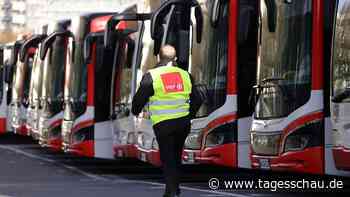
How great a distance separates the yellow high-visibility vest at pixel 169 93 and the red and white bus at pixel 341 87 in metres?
1.43

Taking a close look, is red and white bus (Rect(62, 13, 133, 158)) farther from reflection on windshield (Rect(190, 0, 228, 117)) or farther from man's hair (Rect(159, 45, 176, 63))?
man's hair (Rect(159, 45, 176, 63))

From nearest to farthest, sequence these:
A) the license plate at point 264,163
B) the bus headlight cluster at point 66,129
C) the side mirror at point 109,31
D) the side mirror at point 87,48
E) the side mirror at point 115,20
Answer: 1. the license plate at point 264,163
2. the side mirror at point 115,20
3. the side mirror at point 109,31
4. the side mirror at point 87,48
5. the bus headlight cluster at point 66,129

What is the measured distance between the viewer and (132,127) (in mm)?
18078

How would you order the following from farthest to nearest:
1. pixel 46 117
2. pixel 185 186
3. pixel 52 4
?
pixel 52 4
pixel 46 117
pixel 185 186

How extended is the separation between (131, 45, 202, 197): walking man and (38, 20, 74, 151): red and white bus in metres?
10.4

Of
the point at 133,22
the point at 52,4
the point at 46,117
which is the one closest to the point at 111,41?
the point at 133,22

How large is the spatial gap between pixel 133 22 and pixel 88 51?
4.12ft

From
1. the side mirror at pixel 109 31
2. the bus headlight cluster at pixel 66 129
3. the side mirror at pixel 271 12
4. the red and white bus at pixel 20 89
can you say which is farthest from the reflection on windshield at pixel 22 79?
the side mirror at pixel 271 12

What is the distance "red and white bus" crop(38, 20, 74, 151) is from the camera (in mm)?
22938

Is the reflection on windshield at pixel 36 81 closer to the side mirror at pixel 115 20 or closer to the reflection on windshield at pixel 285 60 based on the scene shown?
the side mirror at pixel 115 20

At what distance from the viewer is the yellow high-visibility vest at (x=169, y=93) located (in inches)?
468

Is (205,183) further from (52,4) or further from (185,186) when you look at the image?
(52,4)

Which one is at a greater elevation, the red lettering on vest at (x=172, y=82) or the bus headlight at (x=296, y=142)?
the red lettering on vest at (x=172, y=82)

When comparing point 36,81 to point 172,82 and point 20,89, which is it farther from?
point 172,82
